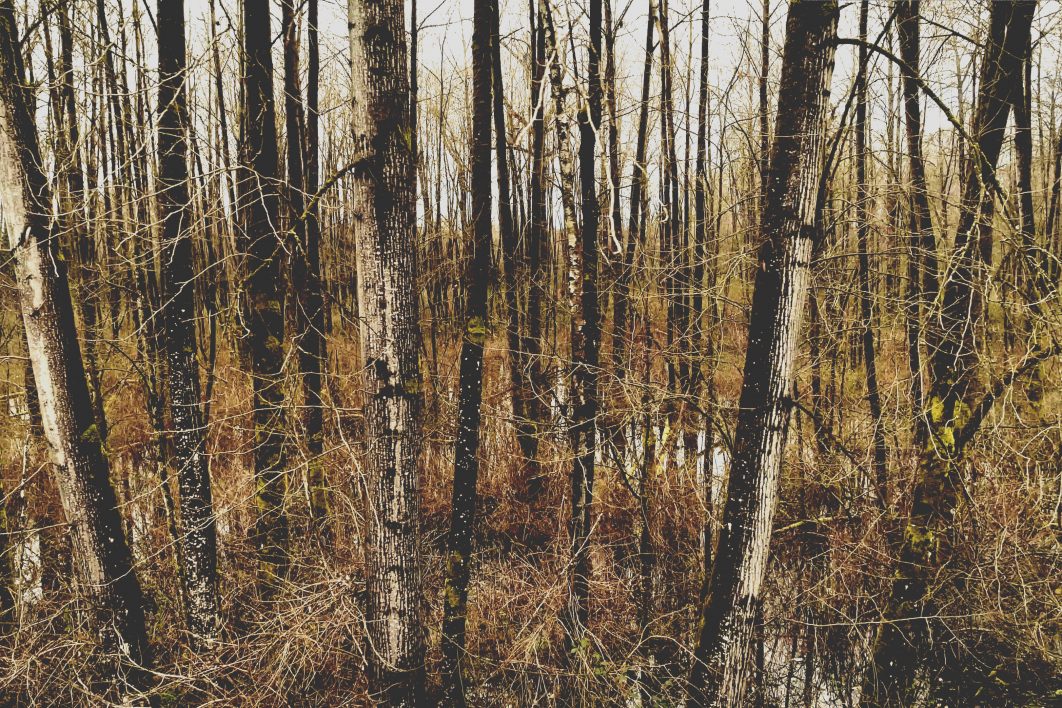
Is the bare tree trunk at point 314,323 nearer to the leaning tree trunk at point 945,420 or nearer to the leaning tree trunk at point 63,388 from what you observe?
the leaning tree trunk at point 63,388

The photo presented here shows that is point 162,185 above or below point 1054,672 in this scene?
above

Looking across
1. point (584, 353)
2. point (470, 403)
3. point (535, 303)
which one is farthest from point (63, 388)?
point (535, 303)

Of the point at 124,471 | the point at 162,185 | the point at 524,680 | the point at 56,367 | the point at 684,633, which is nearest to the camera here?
the point at 56,367

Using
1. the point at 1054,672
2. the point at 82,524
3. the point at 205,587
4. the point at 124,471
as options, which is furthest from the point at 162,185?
the point at 1054,672

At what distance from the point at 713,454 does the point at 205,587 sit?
8.95 metres

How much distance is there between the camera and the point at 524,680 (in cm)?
554

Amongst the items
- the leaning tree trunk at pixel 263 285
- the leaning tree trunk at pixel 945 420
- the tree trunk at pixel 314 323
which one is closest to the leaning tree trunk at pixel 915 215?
the leaning tree trunk at pixel 945 420

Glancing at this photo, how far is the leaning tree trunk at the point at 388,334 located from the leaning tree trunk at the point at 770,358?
6.38ft

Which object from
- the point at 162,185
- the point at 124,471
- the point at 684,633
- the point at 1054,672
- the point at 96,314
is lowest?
the point at 684,633

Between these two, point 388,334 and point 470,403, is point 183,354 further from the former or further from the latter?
point 388,334

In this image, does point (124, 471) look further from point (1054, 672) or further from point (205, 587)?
point (1054, 672)

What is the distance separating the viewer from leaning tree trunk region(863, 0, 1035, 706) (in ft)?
14.9

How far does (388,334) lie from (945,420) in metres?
4.98

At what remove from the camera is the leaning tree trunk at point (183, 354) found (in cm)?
445
